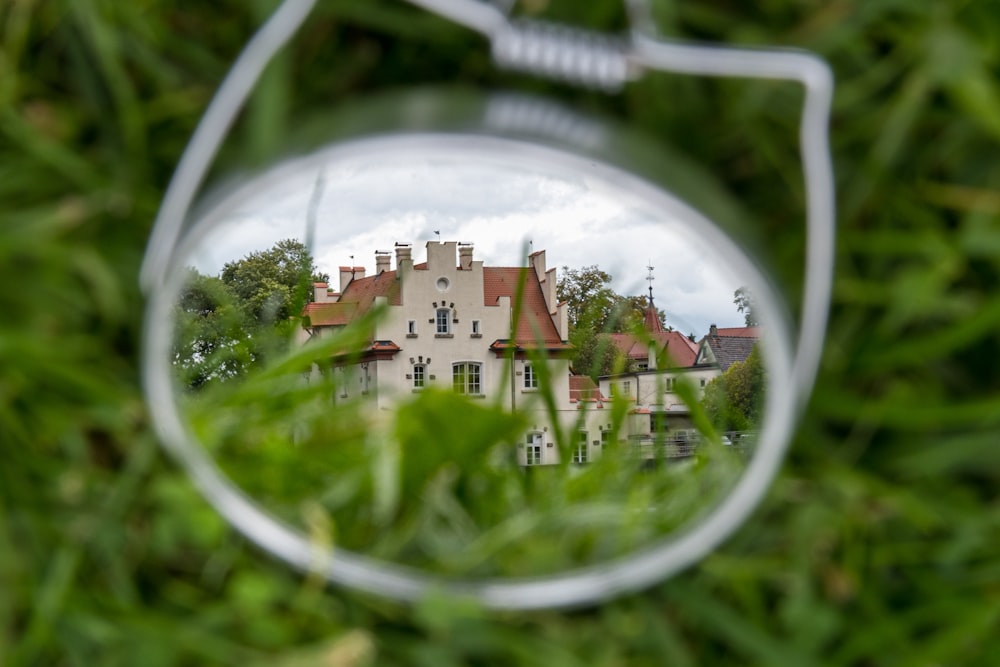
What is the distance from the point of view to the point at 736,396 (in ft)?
2.60

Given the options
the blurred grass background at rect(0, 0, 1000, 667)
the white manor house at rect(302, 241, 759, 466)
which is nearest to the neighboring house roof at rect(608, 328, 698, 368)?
the white manor house at rect(302, 241, 759, 466)

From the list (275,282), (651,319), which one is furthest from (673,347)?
(275,282)

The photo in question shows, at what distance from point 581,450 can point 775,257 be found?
0.81 ft

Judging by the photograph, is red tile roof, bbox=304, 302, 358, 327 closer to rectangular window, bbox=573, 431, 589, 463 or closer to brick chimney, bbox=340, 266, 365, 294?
brick chimney, bbox=340, 266, 365, 294

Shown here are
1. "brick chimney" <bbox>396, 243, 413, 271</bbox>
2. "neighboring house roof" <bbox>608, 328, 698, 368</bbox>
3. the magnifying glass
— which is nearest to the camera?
the magnifying glass

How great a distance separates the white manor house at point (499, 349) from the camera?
0.78 meters

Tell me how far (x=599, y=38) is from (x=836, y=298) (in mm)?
215

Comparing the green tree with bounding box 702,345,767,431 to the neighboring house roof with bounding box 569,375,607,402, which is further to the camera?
the neighboring house roof with bounding box 569,375,607,402

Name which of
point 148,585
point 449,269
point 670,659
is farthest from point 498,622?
point 449,269

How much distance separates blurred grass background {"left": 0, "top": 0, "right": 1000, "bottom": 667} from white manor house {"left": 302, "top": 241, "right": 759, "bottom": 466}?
15cm

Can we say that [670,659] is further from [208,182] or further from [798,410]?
[208,182]

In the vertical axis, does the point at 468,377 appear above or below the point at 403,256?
below

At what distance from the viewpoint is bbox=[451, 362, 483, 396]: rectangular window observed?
820 millimetres

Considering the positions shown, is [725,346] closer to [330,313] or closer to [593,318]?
[593,318]
